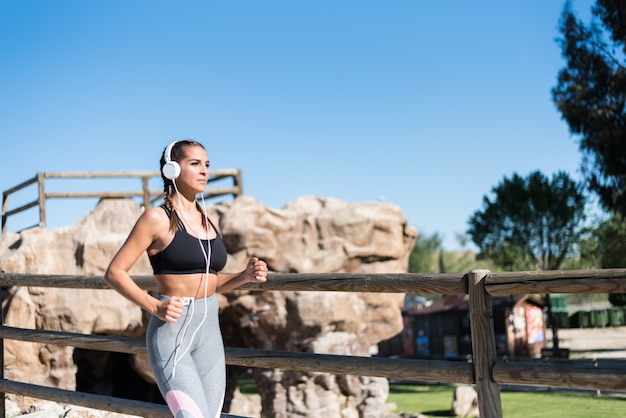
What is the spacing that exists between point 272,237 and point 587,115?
1152 cm

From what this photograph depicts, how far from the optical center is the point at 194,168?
2754 mm

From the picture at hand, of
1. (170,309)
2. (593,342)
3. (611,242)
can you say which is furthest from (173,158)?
(593,342)

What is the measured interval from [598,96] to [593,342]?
16915 millimetres

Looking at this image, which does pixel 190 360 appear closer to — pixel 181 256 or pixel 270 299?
pixel 181 256

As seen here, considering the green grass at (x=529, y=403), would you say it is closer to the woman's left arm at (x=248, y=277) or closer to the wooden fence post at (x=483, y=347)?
the wooden fence post at (x=483, y=347)

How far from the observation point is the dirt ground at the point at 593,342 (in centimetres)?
2706

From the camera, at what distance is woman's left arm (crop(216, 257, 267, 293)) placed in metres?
2.87

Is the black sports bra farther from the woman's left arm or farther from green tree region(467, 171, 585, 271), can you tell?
green tree region(467, 171, 585, 271)

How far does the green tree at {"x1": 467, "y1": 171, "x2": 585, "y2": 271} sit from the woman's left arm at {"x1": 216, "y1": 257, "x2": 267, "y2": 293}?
100ft

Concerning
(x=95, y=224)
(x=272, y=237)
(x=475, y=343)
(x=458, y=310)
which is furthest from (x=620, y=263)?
Answer: (x=475, y=343)

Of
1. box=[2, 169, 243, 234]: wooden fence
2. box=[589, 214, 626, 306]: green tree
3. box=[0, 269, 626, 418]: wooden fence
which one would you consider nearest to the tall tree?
box=[589, 214, 626, 306]: green tree

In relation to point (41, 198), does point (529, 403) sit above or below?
below

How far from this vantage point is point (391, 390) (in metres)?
20.8

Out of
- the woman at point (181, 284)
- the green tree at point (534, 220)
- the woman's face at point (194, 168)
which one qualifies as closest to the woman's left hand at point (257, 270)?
the woman at point (181, 284)
